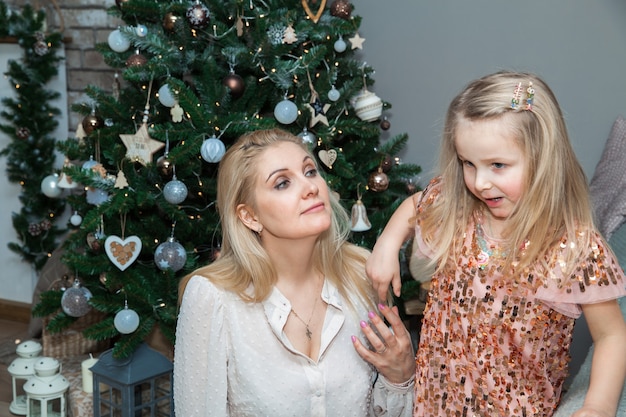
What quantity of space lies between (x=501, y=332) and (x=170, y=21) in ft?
4.90

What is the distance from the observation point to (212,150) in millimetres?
2096

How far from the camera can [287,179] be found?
158 centimetres

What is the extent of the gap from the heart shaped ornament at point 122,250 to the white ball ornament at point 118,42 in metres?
0.66

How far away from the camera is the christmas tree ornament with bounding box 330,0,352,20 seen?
244 centimetres

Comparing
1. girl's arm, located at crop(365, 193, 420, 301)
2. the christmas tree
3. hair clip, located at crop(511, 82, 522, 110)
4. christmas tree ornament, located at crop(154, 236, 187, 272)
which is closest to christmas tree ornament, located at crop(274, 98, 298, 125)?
the christmas tree

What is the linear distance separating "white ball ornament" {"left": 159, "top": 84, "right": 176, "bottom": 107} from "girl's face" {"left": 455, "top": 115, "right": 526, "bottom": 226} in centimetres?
116

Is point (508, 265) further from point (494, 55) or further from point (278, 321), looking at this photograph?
point (494, 55)

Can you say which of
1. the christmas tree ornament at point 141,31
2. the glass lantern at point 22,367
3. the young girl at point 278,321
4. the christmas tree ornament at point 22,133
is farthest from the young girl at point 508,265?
the christmas tree ornament at point 22,133

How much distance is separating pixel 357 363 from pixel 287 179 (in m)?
0.47

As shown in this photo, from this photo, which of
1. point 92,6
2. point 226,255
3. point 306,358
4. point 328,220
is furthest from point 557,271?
point 92,6

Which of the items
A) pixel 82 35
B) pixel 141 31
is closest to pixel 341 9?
pixel 141 31

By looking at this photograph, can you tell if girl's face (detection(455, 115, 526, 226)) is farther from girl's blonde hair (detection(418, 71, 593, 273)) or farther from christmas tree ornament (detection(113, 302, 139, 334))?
christmas tree ornament (detection(113, 302, 139, 334))

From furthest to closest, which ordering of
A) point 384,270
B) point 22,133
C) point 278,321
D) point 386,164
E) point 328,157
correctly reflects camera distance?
point 22,133 → point 386,164 → point 328,157 → point 278,321 → point 384,270

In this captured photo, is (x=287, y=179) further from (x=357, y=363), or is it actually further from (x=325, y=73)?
(x=325, y=73)
